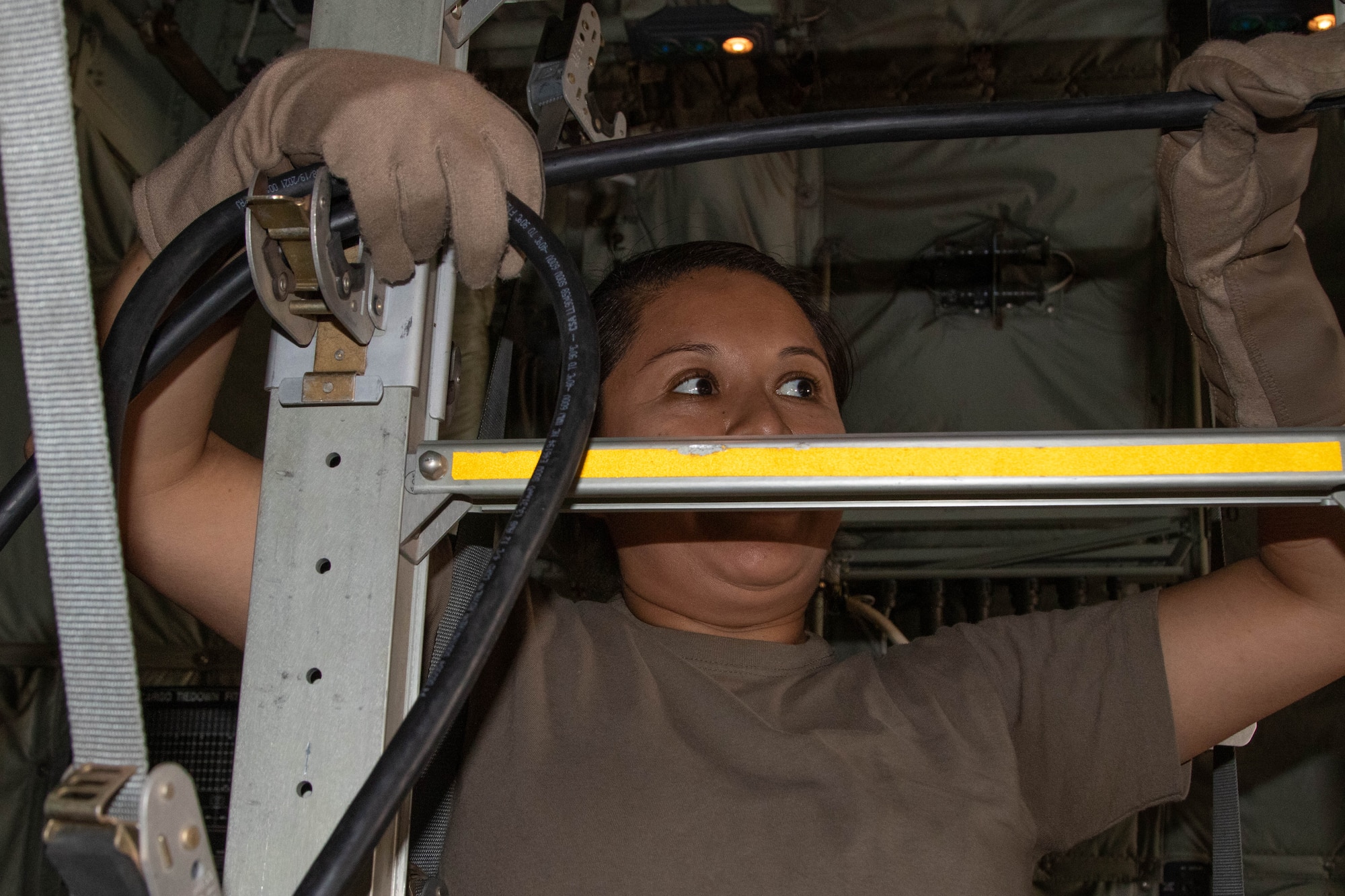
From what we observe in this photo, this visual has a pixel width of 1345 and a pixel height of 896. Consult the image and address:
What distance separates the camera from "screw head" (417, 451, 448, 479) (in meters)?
0.64

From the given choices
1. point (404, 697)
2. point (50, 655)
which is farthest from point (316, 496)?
point (50, 655)

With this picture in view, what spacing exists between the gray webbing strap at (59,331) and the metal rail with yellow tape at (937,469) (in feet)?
0.71

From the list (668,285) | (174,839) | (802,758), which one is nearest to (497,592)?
(174,839)

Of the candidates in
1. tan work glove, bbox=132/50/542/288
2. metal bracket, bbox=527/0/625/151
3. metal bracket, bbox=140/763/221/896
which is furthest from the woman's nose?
metal bracket, bbox=140/763/221/896

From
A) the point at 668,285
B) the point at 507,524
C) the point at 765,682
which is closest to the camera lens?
the point at 507,524

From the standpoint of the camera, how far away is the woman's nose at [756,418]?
1152mm

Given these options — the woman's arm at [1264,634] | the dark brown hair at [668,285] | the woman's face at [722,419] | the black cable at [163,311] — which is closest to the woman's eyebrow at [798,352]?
the woman's face at [722,419]

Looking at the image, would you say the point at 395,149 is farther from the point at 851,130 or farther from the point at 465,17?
the point at 851,130

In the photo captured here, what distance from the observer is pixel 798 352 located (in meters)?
1.28

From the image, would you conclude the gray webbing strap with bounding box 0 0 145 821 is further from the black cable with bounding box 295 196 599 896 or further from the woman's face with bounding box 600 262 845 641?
the woman's face with bounding box 600 262 845 641

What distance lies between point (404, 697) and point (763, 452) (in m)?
0.27

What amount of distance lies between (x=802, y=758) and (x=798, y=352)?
0.52m

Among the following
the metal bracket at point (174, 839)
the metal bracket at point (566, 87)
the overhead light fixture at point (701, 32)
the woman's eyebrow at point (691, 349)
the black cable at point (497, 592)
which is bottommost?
the metal bracket at point (174, 839)

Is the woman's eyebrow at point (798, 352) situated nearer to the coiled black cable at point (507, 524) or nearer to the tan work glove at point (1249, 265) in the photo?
the tan work glove at point (1249, 265)
